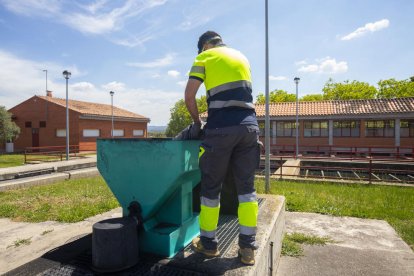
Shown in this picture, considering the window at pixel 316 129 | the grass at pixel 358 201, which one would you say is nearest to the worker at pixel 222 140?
the grass at pixel 358 201

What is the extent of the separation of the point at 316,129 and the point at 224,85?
24067mm

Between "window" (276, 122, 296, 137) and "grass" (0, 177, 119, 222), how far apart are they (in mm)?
19878

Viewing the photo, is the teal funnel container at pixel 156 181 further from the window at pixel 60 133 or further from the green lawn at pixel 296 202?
the window at pixel 60 133

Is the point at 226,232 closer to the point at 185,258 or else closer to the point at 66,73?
the point at 185,258

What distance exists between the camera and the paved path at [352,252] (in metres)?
3.62

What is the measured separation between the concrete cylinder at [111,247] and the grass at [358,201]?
4423mm

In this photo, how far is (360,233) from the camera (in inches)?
194

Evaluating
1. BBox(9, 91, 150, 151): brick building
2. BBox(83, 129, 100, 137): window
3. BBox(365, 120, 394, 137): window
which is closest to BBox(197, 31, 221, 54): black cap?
BBox(365, 120, 394, 137): window

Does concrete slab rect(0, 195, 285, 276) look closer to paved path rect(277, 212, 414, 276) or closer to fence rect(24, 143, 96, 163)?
paved path rect(277, 212, 414, 276)

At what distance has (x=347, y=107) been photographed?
78.9ft

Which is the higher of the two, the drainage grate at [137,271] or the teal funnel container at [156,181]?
the teal funnel container at [156,181]

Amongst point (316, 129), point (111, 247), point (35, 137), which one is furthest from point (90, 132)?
point (111, 247)

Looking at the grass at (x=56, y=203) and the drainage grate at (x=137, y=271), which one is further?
the grass at (x=56, y=203)

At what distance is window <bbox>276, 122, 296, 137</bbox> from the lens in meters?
25.4
